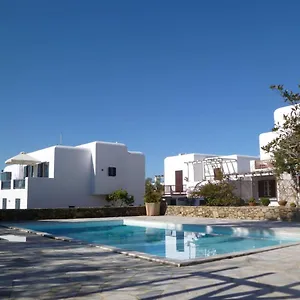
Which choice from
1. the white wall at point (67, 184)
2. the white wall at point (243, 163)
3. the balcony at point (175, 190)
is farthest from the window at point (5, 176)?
the white wall at point (243, 163)

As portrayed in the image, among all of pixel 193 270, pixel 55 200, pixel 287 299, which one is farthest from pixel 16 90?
pixel 287 299

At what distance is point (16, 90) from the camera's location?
62.7ft

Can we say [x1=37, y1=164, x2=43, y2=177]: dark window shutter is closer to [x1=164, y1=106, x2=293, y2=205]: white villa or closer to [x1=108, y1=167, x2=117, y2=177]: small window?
[x1=108, y1=167, x2=117, y2=177]: small window

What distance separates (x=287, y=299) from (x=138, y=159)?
91.4 feet

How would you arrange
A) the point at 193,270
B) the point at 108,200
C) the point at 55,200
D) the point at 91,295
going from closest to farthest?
the point at 91,295, the point at 193,270, the point at 55,200, the point at 108,200

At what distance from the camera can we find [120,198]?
28.5 m

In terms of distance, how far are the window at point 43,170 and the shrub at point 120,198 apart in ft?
17.4

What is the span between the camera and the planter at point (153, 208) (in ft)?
79.4

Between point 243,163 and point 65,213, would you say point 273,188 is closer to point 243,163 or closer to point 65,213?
point 243,163

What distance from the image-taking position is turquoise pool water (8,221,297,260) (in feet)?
37.1

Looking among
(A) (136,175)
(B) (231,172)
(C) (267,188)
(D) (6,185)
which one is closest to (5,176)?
(D) (6,185)

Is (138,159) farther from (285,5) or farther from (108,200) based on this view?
(285,5)

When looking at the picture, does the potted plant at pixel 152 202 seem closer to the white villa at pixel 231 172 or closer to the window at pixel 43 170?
the white villa at pixel 231 172

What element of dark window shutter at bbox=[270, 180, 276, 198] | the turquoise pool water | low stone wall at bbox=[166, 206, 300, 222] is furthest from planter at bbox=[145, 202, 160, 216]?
dark window shutter at bbox=[270, 180, 276, 198]
